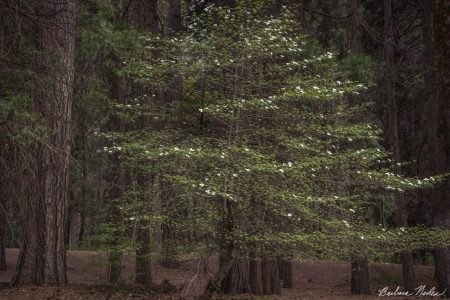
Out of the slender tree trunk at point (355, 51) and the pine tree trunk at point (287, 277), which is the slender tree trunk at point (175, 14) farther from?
A: the pine tree trunk at point (287, 277)

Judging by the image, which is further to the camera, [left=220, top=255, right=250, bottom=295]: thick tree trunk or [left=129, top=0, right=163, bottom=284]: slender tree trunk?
[left=220, top=255, right=250, bottom=295]: thick tree trunk

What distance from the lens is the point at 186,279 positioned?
391 inches

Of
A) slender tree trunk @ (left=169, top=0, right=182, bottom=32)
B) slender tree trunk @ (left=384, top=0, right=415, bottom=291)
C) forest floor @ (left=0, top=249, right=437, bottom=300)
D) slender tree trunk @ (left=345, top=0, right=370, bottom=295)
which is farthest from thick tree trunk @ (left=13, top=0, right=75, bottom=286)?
slender tree trunk @ (left=384, top=0, right=415, bottom=291)

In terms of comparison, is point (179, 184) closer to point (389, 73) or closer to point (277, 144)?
point (277, 144)

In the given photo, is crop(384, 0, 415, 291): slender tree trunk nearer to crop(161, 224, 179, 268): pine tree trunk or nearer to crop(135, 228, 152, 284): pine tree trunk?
crop(135, 228, 152, 284): pine tree trunk

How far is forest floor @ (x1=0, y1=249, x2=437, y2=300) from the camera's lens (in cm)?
Result: 960

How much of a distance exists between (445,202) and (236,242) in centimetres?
860

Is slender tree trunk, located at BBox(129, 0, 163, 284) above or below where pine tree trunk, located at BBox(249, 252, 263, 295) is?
above

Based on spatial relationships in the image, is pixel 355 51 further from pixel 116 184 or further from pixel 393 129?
pixel 116 184

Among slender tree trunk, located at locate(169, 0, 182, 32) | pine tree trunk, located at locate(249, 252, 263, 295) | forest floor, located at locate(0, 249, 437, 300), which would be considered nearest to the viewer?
forest floor, located at locate(0, 249, 437, 300)

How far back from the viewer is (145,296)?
10.2 meters

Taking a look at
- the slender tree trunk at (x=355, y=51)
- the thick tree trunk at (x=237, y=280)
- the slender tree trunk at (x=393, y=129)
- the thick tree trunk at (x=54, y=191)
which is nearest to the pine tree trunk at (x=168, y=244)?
the thick tree trunk at (x=237, y=280)

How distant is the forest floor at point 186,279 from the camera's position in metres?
9.60

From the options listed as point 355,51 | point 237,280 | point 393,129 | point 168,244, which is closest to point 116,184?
point 237,280
